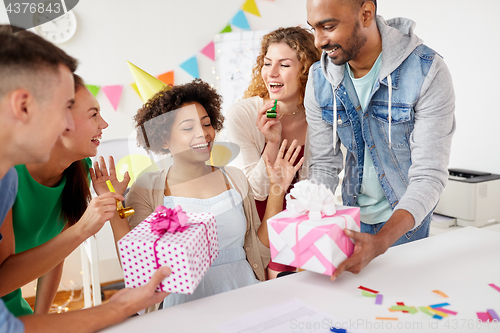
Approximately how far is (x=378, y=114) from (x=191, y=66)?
0.58 meters

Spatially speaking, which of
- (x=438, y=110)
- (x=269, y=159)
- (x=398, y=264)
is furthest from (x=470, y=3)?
(x=398, y=264)

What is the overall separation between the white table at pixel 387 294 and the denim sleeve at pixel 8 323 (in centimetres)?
15

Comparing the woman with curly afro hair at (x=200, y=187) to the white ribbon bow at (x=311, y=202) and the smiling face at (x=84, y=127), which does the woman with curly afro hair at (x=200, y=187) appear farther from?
the white ribbon bow at (x=311, y=202)

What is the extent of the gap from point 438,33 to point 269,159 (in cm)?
173

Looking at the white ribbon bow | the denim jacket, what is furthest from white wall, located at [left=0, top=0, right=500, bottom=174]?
the white ribbon bow

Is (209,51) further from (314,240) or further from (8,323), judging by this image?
(8,323)

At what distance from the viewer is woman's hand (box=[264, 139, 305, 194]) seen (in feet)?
4.03

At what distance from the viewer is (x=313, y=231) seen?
80 centimetres

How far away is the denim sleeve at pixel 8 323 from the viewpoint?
57 cm

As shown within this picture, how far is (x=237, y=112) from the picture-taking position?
1211mm

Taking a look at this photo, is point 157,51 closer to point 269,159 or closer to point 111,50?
point 111,50

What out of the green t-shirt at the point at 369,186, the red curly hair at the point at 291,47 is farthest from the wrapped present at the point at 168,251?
the green t-shirt at the point at 369,186

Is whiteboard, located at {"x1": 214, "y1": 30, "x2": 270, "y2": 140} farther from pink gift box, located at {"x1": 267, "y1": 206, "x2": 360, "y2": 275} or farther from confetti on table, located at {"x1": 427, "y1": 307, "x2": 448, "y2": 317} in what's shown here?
confetti on table, located at {"x1": 427, "y1": 307, "x2": 448, "y2": 317}

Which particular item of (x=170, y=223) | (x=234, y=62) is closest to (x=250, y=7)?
(x=234, y=62)
